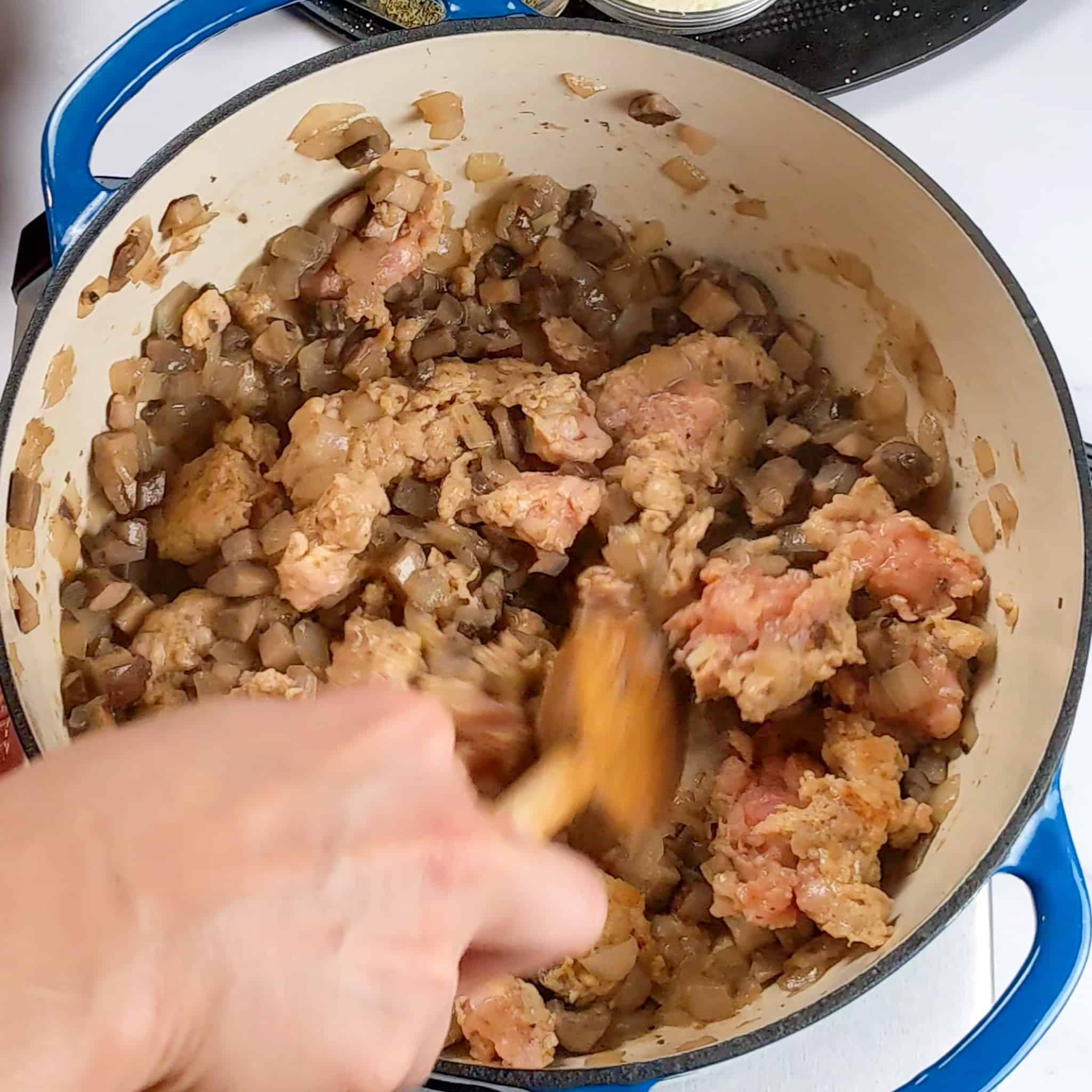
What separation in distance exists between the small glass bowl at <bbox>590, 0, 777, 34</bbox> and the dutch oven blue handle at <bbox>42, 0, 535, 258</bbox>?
450 mm

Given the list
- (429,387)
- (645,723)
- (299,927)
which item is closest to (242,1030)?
(299,927)

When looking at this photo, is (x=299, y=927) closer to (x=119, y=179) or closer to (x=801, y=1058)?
(x=801, y=1058)

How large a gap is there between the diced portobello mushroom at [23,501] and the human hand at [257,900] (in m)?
0.45

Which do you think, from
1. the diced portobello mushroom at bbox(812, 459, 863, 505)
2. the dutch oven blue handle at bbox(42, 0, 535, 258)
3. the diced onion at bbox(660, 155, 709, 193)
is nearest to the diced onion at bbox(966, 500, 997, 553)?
A: the diced portobello mushroom at bbox(812, 459, 863, 505)

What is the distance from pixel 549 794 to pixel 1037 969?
1.32 ft

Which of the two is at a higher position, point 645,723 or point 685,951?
point 645,723

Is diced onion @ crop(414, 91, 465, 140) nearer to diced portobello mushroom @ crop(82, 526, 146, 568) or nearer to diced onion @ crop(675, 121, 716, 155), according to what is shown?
diced onion @ crop(675, 121, 716, 155)

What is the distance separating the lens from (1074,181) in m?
1.39

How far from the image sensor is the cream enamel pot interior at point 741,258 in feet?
3.03

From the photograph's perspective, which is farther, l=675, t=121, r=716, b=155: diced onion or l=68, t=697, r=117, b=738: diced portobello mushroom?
l=675, t=121, r=716, b=155: diced onion

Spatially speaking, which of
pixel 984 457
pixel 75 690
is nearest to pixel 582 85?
pixel 984 457

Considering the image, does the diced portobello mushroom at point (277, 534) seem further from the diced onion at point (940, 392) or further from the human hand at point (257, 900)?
the diced onion at point (940, 392)

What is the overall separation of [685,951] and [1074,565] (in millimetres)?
524

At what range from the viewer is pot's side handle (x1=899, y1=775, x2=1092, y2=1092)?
0.89 metres
